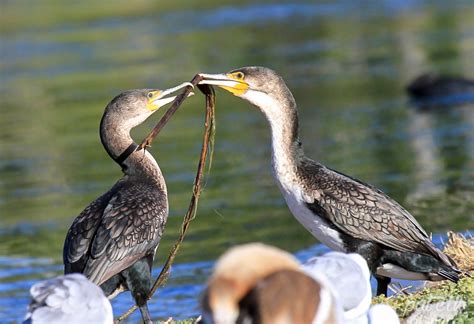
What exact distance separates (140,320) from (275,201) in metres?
5.28

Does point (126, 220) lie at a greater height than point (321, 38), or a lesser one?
greater

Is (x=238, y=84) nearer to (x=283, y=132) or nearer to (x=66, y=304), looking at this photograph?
(x=283, y=132)

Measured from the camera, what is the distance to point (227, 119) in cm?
2133

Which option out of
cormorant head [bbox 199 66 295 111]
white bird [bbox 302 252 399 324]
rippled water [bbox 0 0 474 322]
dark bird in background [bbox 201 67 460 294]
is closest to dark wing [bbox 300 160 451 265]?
dark bird in background [bbox 201 67 460 294]

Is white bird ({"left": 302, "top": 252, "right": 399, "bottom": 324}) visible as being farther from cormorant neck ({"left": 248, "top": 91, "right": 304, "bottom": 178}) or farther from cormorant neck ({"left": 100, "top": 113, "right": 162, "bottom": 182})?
cormorant neck ({"left": 100, "top": 113, "right": 162, "bottom": 182})

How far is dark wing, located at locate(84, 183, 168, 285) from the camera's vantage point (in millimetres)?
8328

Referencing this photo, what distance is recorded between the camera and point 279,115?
9258mm

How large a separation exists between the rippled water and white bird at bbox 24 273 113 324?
4.15 metres

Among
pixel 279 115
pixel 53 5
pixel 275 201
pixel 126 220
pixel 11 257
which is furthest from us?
pixel 53 5

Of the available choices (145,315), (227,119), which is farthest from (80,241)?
(227,119)

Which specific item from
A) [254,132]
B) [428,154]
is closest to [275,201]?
[428,154]

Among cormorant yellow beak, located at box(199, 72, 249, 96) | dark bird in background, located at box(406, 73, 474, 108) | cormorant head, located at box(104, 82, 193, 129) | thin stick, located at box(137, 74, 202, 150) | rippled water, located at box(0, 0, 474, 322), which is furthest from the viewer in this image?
dark bird in background, located at box(406, 73, 474, 108)

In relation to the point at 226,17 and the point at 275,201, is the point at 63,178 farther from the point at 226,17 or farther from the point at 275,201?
the point at 226,17

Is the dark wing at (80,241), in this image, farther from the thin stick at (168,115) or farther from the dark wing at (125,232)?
the thin stick at (168,115)
